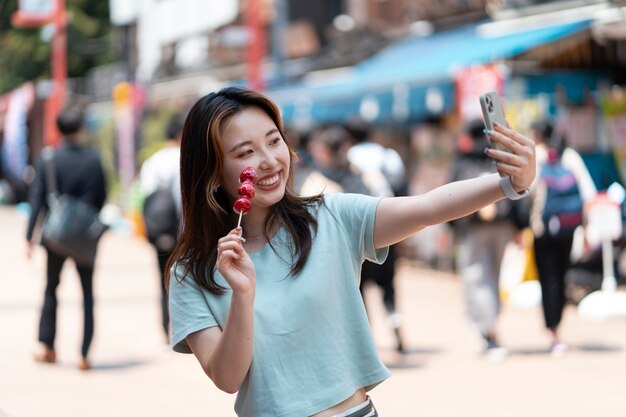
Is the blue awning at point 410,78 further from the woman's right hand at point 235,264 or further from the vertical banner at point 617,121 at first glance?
the woman's right hand at point 235,264

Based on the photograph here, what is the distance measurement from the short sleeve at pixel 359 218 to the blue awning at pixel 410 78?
373 inches

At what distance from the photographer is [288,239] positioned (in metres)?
2.73

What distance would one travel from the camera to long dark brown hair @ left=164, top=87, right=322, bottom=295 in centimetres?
269

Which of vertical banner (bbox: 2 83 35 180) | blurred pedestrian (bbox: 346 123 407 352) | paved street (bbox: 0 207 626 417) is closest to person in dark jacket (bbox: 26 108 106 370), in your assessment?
paved street (bbox: 0 207 626 417)

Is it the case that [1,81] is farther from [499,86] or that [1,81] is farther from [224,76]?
[499,86]

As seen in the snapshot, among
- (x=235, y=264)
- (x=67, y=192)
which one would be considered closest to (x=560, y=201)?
(x=67, y=192)

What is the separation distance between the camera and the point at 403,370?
792cm

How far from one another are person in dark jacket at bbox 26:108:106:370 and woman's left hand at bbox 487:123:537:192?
5876 mm

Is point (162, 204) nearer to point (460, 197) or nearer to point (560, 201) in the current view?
point (560, 201)

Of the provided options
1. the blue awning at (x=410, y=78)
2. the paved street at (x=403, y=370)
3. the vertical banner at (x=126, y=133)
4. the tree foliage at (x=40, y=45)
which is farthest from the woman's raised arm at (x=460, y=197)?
the tree foliage at (x=40, y=45)

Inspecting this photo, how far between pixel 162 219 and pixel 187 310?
18.8 ft

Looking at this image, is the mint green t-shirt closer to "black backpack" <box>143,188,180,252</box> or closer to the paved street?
the paved street

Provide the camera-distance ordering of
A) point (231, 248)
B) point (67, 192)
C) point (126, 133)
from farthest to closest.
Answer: point (126, 133)
point (67, 192)
point (231, 248)

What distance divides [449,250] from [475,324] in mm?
5783
